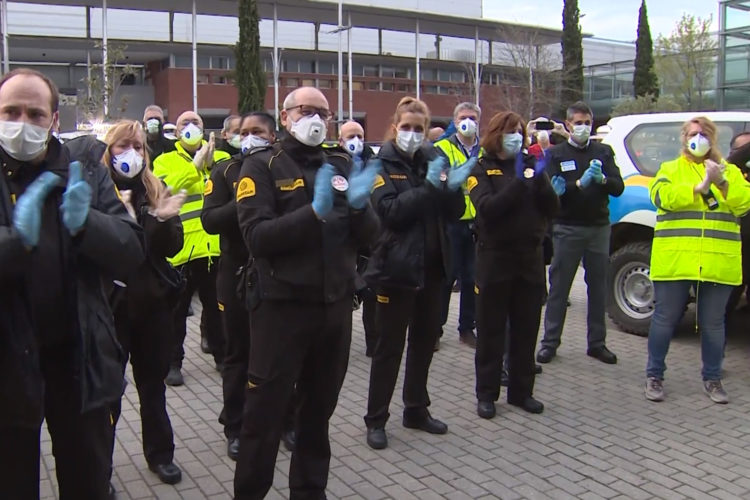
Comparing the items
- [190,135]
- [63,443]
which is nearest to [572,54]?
[190,135]

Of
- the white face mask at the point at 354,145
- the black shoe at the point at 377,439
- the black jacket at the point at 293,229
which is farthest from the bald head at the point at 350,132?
the black jacket at the point at 293,229

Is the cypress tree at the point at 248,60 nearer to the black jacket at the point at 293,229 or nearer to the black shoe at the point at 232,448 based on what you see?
the black shoe at the point at 232,448

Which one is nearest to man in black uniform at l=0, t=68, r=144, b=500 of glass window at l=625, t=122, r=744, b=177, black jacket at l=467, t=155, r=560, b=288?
black jacket at l=467, t=155, r=560, b=288

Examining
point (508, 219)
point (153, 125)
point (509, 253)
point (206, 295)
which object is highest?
point (153, 125)

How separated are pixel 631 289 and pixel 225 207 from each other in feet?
15.4

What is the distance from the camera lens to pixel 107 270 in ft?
8.29

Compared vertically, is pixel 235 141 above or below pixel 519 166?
above

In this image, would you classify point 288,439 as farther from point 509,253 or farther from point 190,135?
point 190,135

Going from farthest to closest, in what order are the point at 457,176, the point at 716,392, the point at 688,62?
1. the point at 688,62
2. the point at 716,392
3. the point at 457,176

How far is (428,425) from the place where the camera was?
4.87 metres

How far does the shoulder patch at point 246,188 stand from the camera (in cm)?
332

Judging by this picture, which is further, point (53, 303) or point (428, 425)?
point (428, 425)

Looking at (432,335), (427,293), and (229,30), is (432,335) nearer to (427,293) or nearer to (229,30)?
(427,293)

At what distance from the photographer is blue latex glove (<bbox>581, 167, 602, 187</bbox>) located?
19.2 ft
